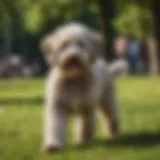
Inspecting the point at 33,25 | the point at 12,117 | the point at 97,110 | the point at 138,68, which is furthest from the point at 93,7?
the point at 97,110

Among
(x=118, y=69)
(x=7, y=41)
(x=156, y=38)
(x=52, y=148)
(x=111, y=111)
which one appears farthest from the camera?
(x=7, y=41)

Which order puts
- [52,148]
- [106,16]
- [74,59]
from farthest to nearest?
[106,16]
[52,148]
[74,59]

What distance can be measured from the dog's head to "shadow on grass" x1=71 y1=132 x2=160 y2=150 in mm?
850

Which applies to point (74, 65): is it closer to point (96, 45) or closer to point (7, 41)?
point (96, 45)

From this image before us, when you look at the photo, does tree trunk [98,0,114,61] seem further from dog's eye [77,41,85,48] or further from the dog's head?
dog's eye [77,41,85,48]

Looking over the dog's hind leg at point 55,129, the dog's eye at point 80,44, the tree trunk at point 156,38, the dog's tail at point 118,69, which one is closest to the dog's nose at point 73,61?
the dog's eye at point 80,44

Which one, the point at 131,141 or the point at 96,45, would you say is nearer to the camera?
the point at 96,45

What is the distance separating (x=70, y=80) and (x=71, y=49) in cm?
45

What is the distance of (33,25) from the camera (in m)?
33.9

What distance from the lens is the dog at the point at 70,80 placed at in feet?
21.5

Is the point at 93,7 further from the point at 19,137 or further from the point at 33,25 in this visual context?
the point at 19,137

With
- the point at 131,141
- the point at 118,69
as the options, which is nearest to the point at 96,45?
the point at 131,141

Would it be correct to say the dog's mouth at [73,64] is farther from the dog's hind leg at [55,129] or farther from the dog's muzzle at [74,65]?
the dog's hind leg at [55,129]

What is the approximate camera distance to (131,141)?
716cm
